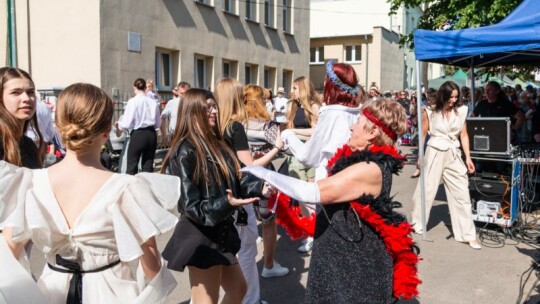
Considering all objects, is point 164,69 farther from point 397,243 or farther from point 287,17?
point 397,243

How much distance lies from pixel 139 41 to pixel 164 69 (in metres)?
2.00

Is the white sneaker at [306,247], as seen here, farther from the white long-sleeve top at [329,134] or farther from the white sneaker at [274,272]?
the white long-sleeve top at [329,134]

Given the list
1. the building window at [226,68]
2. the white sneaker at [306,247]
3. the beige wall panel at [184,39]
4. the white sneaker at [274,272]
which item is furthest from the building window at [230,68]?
the white sneaker at [274,272]

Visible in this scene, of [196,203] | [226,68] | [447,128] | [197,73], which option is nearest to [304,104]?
[447,128]

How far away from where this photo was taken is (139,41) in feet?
47.0

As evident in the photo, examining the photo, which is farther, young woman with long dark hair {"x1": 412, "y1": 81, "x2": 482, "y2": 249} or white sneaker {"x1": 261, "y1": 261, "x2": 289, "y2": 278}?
young woman with long dark hair {"x1": 412, "y1": 81, "x2": 482, "y2": 249}

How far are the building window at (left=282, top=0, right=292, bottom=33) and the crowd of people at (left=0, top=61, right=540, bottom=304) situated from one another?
64.6 feet

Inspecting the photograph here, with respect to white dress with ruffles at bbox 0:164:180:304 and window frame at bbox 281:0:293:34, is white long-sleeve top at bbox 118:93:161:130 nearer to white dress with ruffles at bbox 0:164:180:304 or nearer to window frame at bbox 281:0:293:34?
white dress with ruffles at bbox 0:164:180:304

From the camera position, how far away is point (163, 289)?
224 cm

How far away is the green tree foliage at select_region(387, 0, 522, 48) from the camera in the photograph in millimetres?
11336

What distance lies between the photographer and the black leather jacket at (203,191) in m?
2.83

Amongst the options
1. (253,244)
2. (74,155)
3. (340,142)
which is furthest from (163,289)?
(340,142)

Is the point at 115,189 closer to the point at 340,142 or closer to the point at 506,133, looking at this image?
the point at 340,142

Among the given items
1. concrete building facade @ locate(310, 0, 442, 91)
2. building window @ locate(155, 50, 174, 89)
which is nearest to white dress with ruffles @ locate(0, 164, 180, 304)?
building window @ locate(155, 50, 174, 89)
